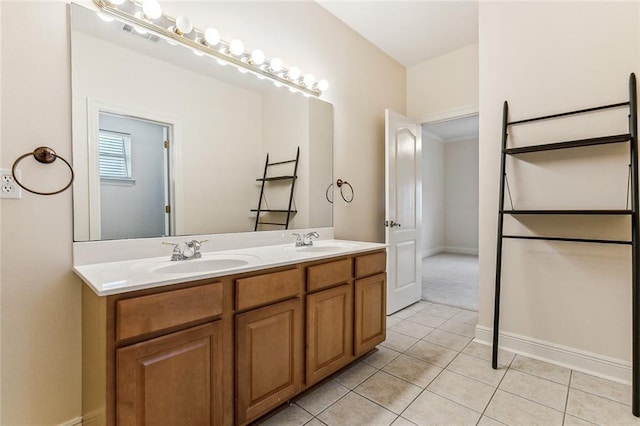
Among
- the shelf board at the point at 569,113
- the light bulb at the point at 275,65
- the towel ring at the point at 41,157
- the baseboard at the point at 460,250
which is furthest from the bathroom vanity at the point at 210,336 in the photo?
the baseboard at the point at 460,250

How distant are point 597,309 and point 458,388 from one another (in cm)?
106

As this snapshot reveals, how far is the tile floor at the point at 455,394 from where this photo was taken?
1520 mm

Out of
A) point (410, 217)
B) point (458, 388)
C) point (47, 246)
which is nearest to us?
point (47, 246)

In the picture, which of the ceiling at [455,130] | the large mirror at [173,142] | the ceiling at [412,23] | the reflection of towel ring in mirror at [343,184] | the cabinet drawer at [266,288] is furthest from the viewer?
the ceiling at [455,130]

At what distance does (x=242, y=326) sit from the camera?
53.2 inches

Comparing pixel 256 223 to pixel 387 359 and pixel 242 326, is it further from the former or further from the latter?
pixel 387 359

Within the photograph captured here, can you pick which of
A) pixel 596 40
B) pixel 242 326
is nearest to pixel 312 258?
pixel 242 326

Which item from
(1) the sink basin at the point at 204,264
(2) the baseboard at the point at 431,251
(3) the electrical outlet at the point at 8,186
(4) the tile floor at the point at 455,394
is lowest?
(4) the tile floor at the point at 455,394

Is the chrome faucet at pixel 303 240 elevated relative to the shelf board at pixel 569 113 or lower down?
lower down

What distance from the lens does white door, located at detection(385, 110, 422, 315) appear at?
2.98 meters

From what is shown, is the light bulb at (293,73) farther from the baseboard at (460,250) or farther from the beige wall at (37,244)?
the baseboard at (460,250)

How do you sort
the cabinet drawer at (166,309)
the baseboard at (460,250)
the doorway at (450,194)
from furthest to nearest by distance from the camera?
the baseboard at (460,250) < the doorway at (450,194) < the cabinet drawer at (166,309)

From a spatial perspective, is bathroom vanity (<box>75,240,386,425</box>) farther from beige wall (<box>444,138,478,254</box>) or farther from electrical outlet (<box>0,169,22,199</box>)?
beige wall (<box>444,138,478,254</box>)

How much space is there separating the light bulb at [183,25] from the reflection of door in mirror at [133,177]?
1.74ft
